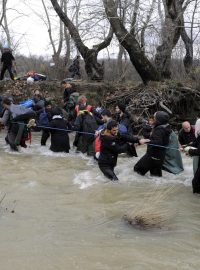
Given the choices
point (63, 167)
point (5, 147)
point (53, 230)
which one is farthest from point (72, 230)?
point (5, 147)

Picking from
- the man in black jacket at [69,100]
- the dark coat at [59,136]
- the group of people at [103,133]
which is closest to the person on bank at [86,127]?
the group of people at [103,133]

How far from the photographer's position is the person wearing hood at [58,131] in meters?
12.4

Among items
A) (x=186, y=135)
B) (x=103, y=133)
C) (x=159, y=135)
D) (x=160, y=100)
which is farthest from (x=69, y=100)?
(x=159, y=135)

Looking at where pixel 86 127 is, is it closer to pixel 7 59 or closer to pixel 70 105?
pixel 70 105

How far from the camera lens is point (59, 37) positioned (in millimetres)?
27781

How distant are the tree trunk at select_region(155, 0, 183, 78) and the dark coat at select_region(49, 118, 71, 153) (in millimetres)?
5977

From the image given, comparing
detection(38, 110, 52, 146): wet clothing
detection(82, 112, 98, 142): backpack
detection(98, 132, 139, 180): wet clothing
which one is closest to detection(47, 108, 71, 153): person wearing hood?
detection(82, 112, 98, 142): backpack

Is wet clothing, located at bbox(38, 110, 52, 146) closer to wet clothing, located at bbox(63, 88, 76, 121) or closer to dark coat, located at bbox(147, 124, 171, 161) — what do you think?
wet clothing, located at bbox(63, 88, 76, 121)

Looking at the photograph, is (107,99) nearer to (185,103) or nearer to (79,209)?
(185,103)

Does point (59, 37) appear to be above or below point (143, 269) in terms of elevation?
above

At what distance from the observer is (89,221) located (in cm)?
729

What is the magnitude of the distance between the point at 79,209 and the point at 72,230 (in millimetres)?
1092

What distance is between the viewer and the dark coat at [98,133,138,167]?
9.18 metres

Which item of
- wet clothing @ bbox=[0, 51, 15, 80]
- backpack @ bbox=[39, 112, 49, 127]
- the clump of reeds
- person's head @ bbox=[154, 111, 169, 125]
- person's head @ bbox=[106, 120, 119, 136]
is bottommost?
the clump of reeds
